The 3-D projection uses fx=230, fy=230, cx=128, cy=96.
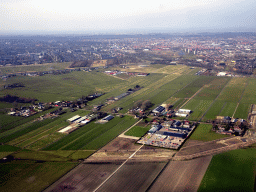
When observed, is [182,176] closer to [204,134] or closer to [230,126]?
[204,134]

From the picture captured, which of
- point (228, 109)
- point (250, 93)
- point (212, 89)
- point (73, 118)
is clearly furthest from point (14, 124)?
point (250, 93)

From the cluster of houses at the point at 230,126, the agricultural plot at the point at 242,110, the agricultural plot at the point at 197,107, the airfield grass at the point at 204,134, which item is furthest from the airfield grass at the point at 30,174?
the agricultural plot at the point at 242,110

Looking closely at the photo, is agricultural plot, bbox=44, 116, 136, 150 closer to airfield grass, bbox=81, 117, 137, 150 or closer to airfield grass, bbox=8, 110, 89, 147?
airfield grass, bbox=81, 117, 137, 150

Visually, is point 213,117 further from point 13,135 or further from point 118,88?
point 13,135

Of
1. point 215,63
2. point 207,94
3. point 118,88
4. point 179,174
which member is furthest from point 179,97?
point 215,63

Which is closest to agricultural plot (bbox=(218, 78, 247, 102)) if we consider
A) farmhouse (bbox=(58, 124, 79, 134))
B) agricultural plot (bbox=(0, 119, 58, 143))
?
farmhouse (bbox=(58, 124, 79, 134))

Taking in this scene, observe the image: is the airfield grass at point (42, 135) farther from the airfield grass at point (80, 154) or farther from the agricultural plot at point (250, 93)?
the agricultural plot at point (250, 93)

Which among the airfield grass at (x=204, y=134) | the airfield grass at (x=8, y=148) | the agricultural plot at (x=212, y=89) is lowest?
the airfield grass at (x=8, y=148)
